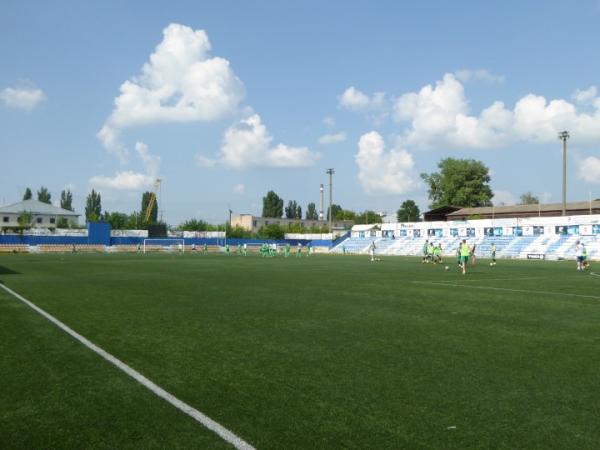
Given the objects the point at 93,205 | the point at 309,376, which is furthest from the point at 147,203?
the point at 309,376

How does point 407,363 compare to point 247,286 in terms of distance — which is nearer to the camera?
point 407,363

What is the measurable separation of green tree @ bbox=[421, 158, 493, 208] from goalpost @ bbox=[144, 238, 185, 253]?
51.7 m

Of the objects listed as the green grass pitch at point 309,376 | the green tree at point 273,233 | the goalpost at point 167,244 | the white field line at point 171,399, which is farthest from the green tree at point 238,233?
the white field line at point 171,399

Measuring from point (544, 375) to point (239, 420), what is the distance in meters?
4.06

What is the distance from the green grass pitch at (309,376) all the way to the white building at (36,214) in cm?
10754

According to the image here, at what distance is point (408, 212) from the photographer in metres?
132

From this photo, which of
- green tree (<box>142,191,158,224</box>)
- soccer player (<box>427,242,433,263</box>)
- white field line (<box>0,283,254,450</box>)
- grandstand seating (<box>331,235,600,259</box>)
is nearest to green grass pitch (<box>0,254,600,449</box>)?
white field line (<box>0,283,254,450</box>)

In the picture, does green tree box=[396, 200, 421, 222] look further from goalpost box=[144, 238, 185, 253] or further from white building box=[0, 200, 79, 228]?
white building box=[0, 200, 79, 228]

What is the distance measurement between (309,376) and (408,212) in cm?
12851

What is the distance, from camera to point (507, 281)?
2267 centimetres

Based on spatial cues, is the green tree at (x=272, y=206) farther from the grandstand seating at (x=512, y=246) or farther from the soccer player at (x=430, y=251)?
the soccer player at (x=430, y=251)

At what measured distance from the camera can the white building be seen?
107m

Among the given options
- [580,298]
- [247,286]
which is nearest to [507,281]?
[580,298]

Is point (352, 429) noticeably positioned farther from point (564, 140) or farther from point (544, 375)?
point (564, 140)
